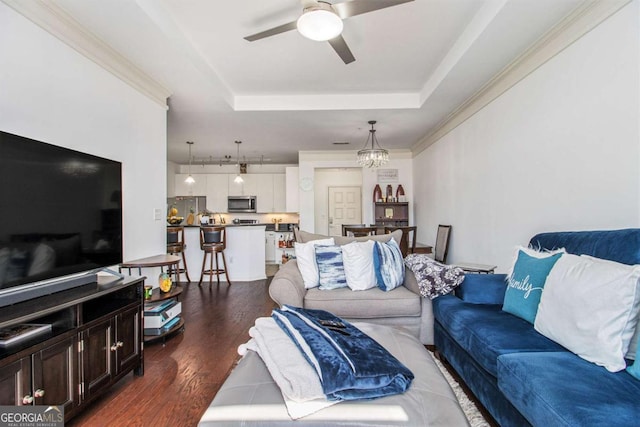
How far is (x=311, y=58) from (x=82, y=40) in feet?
6.25

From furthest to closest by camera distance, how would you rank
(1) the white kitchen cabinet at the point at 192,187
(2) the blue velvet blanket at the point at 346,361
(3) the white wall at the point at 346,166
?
1. (1) the white kitchen cabinet at the point at 192,187
2. (3) the white wall at the point at 346,166
3. (2) the blue velvet blanket at the point at 346,361

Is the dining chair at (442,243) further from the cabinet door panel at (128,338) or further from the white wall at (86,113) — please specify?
the cabinet door panel at (128,338)

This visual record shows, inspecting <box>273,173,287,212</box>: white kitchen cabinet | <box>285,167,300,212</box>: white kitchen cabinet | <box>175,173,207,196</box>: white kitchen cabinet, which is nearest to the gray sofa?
<box>285,167,300,212</box>: white kitchen cabinet

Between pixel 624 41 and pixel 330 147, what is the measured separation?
193 inches

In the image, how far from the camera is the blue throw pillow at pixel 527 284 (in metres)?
1.80

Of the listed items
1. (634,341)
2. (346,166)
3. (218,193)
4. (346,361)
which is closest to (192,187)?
(218,193)

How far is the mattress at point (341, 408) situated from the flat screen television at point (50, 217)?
1250 mm

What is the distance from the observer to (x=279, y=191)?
8.16 meters

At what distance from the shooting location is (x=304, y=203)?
6.79 m

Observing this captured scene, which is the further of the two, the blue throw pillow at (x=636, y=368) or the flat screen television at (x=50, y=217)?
the flat screen television at (x=50, y=217)

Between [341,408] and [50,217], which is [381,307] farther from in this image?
[50,217]

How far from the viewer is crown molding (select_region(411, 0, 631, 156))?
2.01 m

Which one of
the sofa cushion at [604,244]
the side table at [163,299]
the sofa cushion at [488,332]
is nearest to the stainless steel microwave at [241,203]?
the side table at [163,299]

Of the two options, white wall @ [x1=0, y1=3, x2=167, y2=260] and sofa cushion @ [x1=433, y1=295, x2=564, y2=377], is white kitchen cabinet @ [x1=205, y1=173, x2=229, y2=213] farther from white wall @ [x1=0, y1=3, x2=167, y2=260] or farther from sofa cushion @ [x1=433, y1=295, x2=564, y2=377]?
sofa cushion @ [x1=433, y1=295, x2=564, y2=377]
